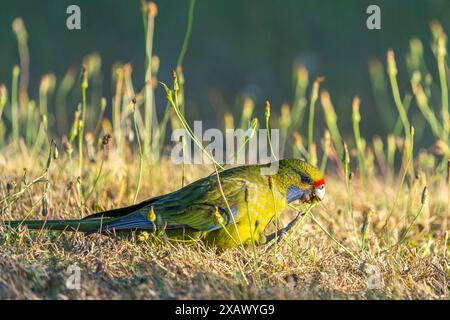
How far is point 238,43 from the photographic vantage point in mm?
10688

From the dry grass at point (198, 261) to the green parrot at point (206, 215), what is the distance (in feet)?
0.24

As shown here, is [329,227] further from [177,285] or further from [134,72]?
[134,72]

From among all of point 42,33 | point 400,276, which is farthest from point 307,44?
point 400,276

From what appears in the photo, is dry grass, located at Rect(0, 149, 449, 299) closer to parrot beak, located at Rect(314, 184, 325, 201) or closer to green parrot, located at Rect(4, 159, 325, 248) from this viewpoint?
green parrot, located at Rect(4, 159, 325, 248)

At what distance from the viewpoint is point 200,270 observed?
12.1 ft

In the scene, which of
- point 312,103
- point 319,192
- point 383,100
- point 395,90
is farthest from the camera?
point 383,100

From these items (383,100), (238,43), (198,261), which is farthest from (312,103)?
(238,43)

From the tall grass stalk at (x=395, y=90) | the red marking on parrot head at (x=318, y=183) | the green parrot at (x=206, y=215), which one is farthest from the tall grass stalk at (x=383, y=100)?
the green parrot at (x=206, y=215)

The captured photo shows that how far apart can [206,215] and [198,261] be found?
0.31 meters

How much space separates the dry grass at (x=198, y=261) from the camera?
11.4ft

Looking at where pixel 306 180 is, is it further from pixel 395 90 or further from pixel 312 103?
pixel 395 90

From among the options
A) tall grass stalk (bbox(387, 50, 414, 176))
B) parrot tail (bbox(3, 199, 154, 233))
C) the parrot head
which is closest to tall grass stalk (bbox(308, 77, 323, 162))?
tall grass stalk (bbox(387, 50, 414, 176))

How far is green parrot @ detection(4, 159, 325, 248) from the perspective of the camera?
400cm

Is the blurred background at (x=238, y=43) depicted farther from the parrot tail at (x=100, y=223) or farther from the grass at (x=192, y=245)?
the parrot tail at (x=100, y=223)
